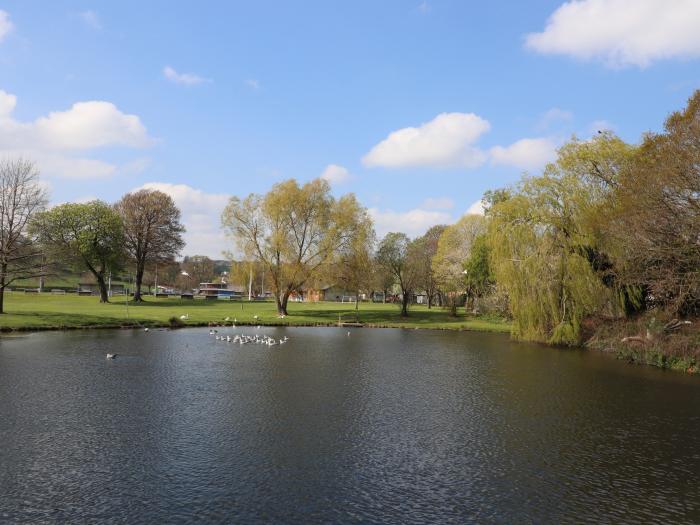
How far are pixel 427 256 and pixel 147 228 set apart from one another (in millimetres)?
42789

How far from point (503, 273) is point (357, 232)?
2313 cm

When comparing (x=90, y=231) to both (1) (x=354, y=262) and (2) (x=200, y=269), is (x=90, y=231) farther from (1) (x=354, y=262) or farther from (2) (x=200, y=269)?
(2) (x=200, y=269)

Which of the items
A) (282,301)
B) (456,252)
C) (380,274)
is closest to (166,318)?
(282,301)

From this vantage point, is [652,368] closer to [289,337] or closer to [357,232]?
[289,337]

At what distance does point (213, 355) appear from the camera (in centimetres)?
2792

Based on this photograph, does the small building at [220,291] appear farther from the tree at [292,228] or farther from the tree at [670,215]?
the tree at [670,215]

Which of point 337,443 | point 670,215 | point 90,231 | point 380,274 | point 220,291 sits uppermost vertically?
point 90,231

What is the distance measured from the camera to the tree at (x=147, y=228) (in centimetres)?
7481

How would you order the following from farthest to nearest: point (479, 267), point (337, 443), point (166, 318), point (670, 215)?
point (479, 267), point (166, 318), point (670, 215), point (337, 443)

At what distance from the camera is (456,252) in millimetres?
70125

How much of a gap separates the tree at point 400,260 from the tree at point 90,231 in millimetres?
36281

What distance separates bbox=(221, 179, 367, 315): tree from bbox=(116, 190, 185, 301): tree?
22.8m

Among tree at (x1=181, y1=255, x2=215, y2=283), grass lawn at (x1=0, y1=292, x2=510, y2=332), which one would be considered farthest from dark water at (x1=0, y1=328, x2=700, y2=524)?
tree at (x1=181, y1=255, x2=215, y2=283)

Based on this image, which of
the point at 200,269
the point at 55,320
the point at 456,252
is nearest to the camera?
the point at 55,320
